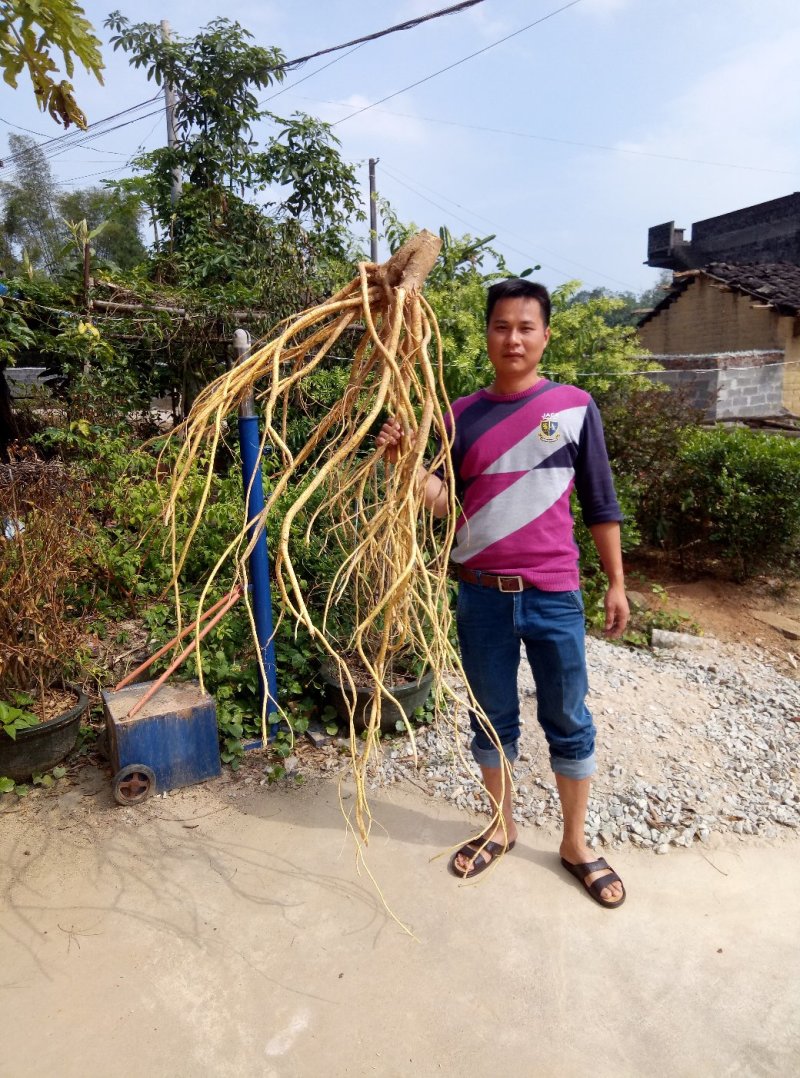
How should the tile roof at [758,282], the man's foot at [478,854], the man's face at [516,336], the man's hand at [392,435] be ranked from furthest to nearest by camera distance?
the tile roof at [758,282] < the man's foot at [478,854] < the man's face at [516,336] < the man's hand at [392,435]

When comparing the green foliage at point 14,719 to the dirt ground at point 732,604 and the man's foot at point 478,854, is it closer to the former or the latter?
the man's foot at point 478,854

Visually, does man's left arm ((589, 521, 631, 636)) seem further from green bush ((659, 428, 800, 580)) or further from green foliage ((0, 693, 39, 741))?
green bush ((659, 428, 800, 580))

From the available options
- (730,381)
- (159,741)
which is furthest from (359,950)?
(730,381)

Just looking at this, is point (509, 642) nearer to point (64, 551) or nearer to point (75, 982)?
point (75, 982)

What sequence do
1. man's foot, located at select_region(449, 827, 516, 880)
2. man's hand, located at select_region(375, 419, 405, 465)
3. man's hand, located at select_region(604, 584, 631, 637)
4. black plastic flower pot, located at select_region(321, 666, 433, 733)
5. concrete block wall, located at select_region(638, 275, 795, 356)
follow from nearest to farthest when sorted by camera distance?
1. man's hand, located at select_region(375, 419, 405, 465)
2. man's hand, located at select_region(604, 584, 631, 637)
3. man's foot, located at select_region(449, 827, 516, 880)
4. black plastic flower pot, located at select_region(321, 666, 433, 733)
5. concrete block wall, located at select_region(638, 275, 795, 356)

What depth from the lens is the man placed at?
6.04 feet

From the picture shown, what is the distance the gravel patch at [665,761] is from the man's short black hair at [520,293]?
1308mm

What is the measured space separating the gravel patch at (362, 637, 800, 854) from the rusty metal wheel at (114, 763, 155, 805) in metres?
0.84

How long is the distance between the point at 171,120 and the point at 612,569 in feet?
27.8

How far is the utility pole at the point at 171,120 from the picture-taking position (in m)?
7.77

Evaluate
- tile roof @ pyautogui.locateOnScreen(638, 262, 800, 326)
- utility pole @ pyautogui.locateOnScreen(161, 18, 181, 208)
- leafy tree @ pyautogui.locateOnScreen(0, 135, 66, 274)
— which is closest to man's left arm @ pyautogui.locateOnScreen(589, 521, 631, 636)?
utility pole @ pyautogui.locateOnScreen(161, 18, 181, 208)

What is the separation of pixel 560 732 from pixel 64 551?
212cm

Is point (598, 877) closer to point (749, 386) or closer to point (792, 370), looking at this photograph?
point (749, 386)

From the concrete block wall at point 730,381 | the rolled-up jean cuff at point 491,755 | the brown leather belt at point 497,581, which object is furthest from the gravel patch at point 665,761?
the concrete block wall at point 730,381
